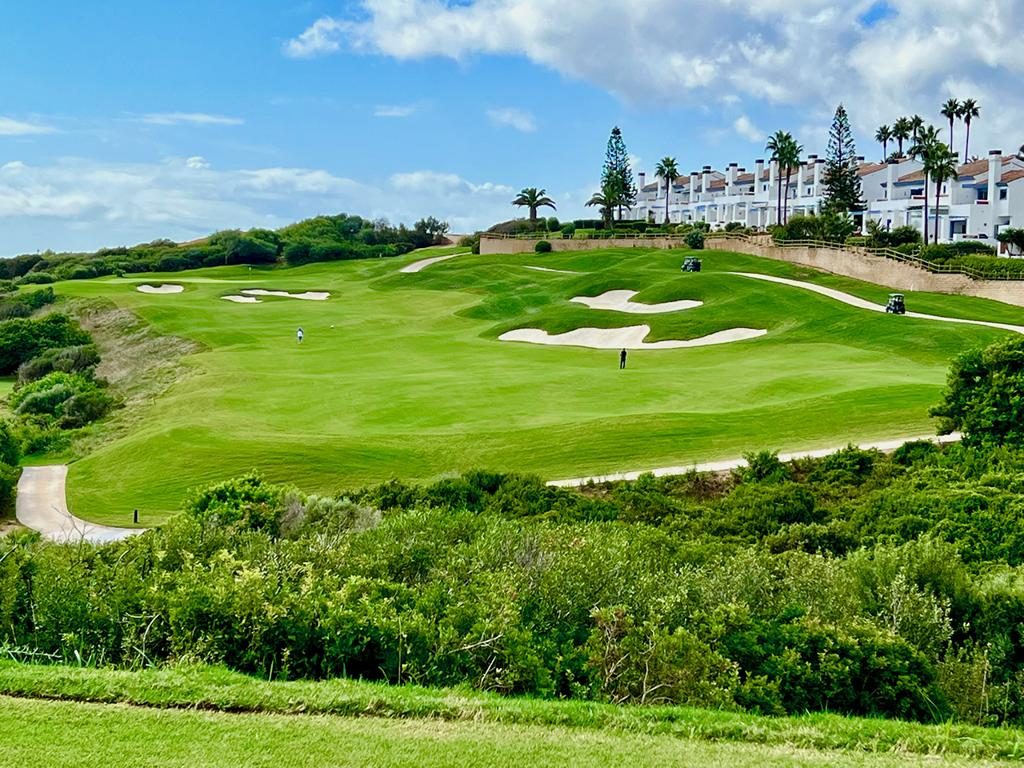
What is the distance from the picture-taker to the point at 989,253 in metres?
65.5

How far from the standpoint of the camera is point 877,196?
99250 mm

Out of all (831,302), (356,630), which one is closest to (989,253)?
(831,302)

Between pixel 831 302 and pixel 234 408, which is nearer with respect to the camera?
pixel 234 408

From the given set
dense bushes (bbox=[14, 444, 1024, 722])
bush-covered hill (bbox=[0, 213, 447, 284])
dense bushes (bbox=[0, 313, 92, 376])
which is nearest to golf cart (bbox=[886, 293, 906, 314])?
dense bushes (bbox=[14, 444, 1024, 722])

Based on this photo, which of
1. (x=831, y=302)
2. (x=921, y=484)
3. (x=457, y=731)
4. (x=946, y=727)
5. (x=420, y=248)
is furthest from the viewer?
(x=420, y=248)

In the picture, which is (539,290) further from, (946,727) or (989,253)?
(946,727)

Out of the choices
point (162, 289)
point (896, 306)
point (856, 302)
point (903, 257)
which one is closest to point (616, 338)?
point (896, 306)

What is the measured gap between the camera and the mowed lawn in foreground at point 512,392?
26.3 meters

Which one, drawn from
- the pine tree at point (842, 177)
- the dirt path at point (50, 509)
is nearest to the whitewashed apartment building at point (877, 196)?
the pine tree at point (842, 177)

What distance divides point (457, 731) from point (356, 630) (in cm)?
217

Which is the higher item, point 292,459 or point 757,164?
point 757,164

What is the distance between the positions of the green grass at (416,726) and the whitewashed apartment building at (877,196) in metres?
79.7

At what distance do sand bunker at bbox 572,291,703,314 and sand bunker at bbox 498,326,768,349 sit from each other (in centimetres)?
524

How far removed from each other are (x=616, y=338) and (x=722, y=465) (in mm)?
24176
